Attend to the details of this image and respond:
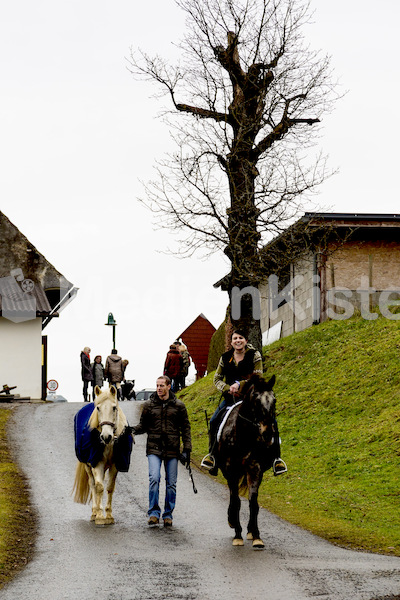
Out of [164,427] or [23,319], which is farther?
[23,319]

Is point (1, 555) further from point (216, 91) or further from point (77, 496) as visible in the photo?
point (216, 91)

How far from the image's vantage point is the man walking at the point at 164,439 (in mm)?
13664

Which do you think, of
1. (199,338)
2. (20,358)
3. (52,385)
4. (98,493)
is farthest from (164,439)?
(52,385)

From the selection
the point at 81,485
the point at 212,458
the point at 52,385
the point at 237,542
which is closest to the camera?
the point at 237,542

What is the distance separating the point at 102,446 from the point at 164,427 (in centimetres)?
93

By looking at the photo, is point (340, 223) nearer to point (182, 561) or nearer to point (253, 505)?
point (253, 505)

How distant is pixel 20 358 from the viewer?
39.0m

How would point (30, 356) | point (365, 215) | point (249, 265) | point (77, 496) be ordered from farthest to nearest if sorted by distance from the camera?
point (30, 356) < point (365, 215) < point (249, 265) < point (77, 496)

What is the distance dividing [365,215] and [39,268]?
15520mm

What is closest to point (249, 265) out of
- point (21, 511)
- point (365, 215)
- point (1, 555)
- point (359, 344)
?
point (359, 344)

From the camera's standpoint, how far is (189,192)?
90.6 feet

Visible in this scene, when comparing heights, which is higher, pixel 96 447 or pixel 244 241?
pixel 244 241

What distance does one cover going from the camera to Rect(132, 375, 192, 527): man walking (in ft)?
44.8

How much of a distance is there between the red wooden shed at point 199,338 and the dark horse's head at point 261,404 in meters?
38.2
